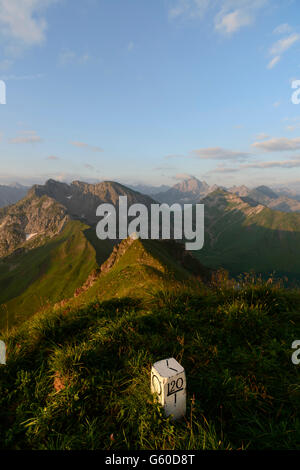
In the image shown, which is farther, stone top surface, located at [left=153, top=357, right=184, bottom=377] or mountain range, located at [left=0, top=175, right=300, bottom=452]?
stone top surface, located at [left=153, top=357, right=184, bottom=377]

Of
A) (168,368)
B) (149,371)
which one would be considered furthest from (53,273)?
(168,368)

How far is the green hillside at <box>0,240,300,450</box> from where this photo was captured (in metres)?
3.50

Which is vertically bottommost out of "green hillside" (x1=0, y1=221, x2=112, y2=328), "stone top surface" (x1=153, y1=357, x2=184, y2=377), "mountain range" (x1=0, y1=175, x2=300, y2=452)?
"green hillside" (x1=0, y1=221, x2=112, y2=328)

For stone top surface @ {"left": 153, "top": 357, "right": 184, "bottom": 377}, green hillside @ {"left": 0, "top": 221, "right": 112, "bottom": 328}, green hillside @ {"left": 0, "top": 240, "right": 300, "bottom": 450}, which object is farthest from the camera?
green hillside @ {"left": 0, "top": 221, "right": 112, "bottom": 328}

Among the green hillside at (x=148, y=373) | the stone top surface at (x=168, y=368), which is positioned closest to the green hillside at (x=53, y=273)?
the green hillside at (x=148, y=373)

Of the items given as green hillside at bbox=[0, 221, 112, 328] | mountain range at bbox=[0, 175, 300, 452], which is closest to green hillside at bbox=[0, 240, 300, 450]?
mountain range at bbox=[0, 175, 300, 452]

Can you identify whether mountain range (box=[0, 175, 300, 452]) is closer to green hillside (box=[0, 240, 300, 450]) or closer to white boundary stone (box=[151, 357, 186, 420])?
green hillside (box=[0, 240, 300, 450])

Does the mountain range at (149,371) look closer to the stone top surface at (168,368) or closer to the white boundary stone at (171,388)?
the white boundary stone at (171,388)

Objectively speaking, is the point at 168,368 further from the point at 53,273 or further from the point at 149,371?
the point at 53,273

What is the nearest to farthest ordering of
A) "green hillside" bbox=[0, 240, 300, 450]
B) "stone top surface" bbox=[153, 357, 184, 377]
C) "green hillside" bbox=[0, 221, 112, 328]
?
"green hillside" bbox=[0, 240, 300, 450]
"stone top surface" bbox=[153, 357, 184, 377]
"green hillside" bbox=[0, 221, 112, 328]

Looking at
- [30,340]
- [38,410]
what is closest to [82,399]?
[38,410]

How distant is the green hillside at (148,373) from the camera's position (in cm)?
350
